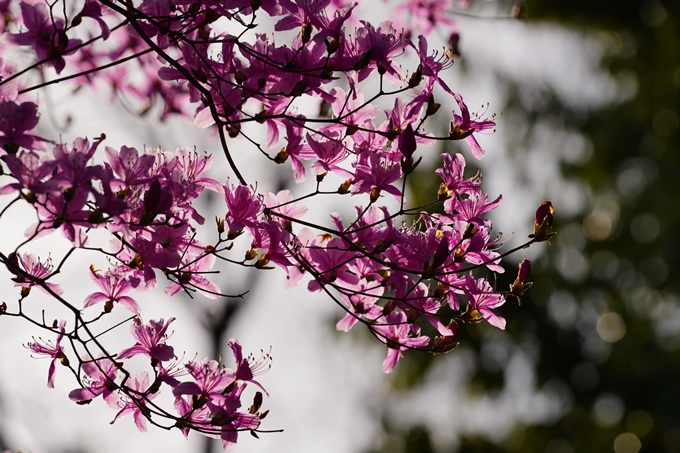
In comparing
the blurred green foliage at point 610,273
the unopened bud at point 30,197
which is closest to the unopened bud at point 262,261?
the unopened bud at point 30,197

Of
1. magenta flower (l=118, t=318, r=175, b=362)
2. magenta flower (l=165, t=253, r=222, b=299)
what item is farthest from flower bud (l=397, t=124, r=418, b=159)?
magenta flower (l=118, t=318, r=175, b=362)

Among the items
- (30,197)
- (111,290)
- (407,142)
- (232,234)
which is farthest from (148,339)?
(407,142)

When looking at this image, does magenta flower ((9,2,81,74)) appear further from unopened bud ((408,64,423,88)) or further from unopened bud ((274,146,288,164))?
unopened bud ((408,64,423,88))

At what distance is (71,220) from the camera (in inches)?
48.0

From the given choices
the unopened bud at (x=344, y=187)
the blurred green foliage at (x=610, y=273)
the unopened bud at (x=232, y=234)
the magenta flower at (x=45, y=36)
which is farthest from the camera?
the blurred green foliage at (x=610, y=273)

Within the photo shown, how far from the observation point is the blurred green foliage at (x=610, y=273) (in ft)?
20.2

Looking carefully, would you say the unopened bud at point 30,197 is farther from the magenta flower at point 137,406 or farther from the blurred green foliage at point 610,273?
the blurred green foliage at point 610,273

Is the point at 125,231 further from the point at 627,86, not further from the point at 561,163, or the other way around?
the point at 627,86

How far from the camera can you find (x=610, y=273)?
6793 mm

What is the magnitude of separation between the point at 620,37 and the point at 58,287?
262 inches

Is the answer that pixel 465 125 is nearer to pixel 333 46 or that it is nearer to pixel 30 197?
pixel 333 46

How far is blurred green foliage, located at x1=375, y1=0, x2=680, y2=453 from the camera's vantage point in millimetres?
6164

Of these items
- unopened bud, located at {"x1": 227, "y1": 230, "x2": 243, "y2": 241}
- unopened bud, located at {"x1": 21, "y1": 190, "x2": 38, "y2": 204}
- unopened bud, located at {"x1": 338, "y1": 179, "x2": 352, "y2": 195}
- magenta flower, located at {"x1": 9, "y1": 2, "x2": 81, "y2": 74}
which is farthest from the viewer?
unopened bud, located at {"x1": 338, "y1": 179, "x2": 352, "y2": 195}

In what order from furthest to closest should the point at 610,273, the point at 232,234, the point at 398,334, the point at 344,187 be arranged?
the point at 610,273
the point at 398,334
the point at 344,187
the point at 232,234
